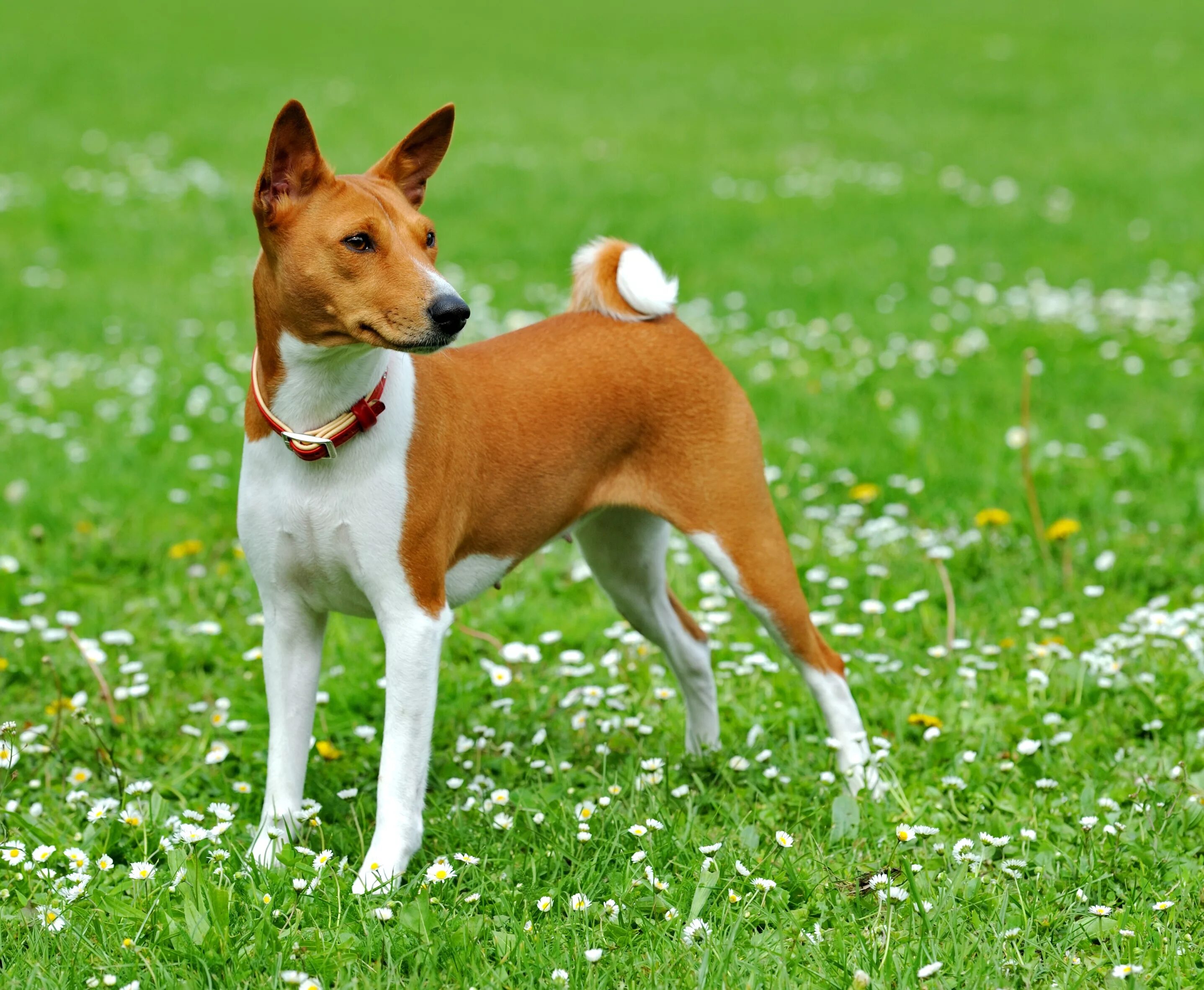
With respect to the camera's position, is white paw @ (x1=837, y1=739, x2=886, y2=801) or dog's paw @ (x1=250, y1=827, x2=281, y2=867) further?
white paw @ (x1=837, y1=739, x2=886, y2=801)

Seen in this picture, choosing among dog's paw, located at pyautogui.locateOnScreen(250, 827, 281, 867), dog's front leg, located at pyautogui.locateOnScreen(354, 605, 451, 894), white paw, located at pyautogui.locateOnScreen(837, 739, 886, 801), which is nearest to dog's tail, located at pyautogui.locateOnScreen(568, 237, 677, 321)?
dog's front leg, located at pyautogui.locateOnScreen(354, 605, 451, 894)

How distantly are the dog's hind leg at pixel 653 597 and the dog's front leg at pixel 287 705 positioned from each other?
100 cm

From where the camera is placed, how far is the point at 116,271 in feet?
34.2

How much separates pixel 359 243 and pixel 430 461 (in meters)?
0.62

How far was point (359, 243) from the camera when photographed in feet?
10.4

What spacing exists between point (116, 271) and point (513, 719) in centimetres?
735

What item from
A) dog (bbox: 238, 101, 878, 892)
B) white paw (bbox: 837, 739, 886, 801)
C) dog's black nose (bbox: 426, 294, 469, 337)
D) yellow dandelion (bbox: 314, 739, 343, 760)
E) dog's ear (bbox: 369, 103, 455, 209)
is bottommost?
yellow dandelion (bbox: 314, 739, 343, 760)

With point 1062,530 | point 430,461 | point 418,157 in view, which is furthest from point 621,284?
point 1062,530

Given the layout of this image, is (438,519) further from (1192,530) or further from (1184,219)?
(1184,219)

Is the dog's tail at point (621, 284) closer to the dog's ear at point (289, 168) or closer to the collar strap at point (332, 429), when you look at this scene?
the collar strap at point (332, 429)

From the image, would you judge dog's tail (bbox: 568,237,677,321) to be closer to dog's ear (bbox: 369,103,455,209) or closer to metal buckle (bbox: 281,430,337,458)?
dog's ear (bbox: 369,103,455,209)

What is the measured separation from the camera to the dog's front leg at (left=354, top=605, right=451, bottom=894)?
3.39 metres

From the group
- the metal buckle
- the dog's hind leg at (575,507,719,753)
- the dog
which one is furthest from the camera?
the dog's hind leg at (575,507,719,753)

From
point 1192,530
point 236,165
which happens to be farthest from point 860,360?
point 236,165
